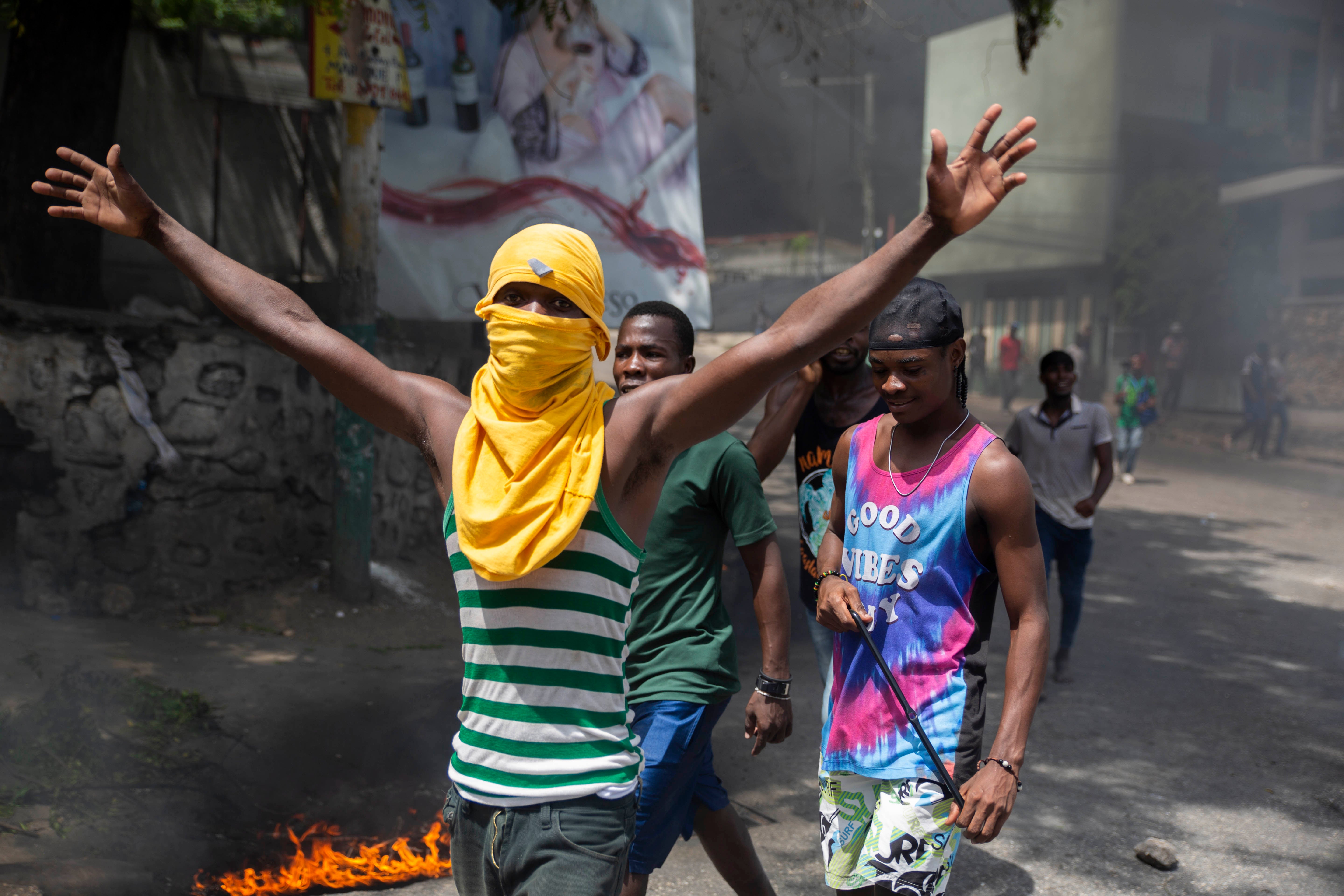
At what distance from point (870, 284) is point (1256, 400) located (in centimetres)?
1862

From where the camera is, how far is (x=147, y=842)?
→ 364 centimetres

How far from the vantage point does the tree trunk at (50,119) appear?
6406mm

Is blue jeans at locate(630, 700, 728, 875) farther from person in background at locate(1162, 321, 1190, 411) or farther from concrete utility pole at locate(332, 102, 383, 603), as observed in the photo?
person in background at locate(1162, 321, 1190, 411)

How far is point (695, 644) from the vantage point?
2881 millimetres

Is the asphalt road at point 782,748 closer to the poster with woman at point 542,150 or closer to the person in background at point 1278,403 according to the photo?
the poster with woman at point 542,150

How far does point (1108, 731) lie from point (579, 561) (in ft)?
14.5

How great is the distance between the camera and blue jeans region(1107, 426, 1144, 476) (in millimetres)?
13797

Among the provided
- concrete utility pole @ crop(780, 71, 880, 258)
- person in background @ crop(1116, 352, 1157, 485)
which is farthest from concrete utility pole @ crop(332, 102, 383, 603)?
concrete utility pole @ crop(780, 71, 880, 258)

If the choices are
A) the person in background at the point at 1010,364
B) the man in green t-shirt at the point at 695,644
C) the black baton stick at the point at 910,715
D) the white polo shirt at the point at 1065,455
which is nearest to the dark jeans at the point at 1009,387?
the person in background at the point at 1010,364

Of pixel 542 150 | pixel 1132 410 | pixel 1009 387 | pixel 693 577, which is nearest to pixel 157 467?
pixel 542 150

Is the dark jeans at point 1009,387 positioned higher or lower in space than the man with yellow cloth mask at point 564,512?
lower

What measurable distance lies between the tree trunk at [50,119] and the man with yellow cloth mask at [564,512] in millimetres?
5389

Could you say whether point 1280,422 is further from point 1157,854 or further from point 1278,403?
point 1157,854

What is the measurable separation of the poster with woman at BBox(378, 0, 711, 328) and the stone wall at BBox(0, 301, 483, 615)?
5.34 ft
